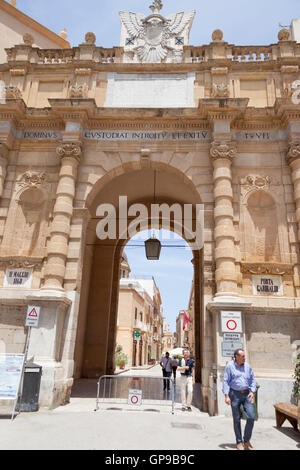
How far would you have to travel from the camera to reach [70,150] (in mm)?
12383

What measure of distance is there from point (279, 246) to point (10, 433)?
9.24m

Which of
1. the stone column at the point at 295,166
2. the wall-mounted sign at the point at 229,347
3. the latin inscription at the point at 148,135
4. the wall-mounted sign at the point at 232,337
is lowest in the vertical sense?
the wall-mounted sign at the point at 229,347

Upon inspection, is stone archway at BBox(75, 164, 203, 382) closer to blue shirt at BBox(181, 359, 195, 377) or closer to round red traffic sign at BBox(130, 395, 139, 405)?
blue shirt at BBox(181, 359, 195, 377)

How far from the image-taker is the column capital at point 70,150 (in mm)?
12352

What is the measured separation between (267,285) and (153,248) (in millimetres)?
4314

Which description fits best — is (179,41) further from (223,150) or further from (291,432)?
(291,432)

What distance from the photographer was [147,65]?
1427 centimetres

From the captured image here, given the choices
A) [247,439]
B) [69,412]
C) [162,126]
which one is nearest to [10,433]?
[69,412]

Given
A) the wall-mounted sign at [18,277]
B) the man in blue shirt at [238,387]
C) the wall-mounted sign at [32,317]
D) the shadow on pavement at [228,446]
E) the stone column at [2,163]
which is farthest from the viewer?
the stone column at [2,163]

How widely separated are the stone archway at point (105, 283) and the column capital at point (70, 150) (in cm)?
376

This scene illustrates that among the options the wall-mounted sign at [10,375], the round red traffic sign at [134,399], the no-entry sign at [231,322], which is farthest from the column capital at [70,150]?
the round red traffic sign at [134,399]

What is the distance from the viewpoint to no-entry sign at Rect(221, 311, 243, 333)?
9.93m

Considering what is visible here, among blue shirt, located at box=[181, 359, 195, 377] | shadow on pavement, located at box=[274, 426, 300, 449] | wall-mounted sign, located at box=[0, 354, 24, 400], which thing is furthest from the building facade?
shadow on pavement, located at box=[274, 426, 300, 449]

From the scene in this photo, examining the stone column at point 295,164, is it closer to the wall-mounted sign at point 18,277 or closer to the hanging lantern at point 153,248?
the hanging lantern at point 153,248
